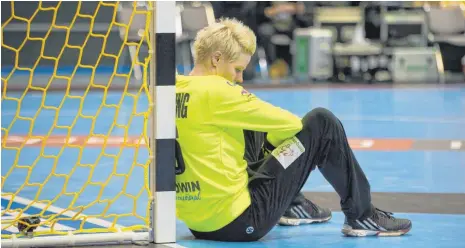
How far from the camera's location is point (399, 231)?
4.81m

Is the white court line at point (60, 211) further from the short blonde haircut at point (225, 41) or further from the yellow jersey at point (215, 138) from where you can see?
the short blonde haircut at point (225, 41)

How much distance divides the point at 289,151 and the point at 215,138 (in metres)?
0.35

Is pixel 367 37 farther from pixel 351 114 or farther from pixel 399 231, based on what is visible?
pixel 399 231

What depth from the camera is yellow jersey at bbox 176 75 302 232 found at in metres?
4.42

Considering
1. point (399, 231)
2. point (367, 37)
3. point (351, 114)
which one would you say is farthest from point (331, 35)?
point (399, 231)

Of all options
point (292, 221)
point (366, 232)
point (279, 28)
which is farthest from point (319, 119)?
point (279, 28)

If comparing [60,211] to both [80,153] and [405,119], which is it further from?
[405,119]

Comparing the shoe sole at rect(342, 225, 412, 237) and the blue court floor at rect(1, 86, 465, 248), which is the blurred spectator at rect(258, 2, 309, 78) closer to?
the blue court floor at rect(1, 86, 465, 248)

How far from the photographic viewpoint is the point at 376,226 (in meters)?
4.80

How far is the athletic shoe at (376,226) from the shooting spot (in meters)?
4.78

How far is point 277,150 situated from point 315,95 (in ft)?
30.2

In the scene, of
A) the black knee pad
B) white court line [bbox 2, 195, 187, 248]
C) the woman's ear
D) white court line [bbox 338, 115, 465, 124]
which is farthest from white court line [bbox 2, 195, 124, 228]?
white court line [bbox 338, 115, 465, 124]

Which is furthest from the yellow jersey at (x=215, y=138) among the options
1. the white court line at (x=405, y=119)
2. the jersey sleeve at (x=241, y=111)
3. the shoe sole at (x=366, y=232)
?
the white court line at (x=405, y=119)

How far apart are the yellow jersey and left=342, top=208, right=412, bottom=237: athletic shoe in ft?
1.91
